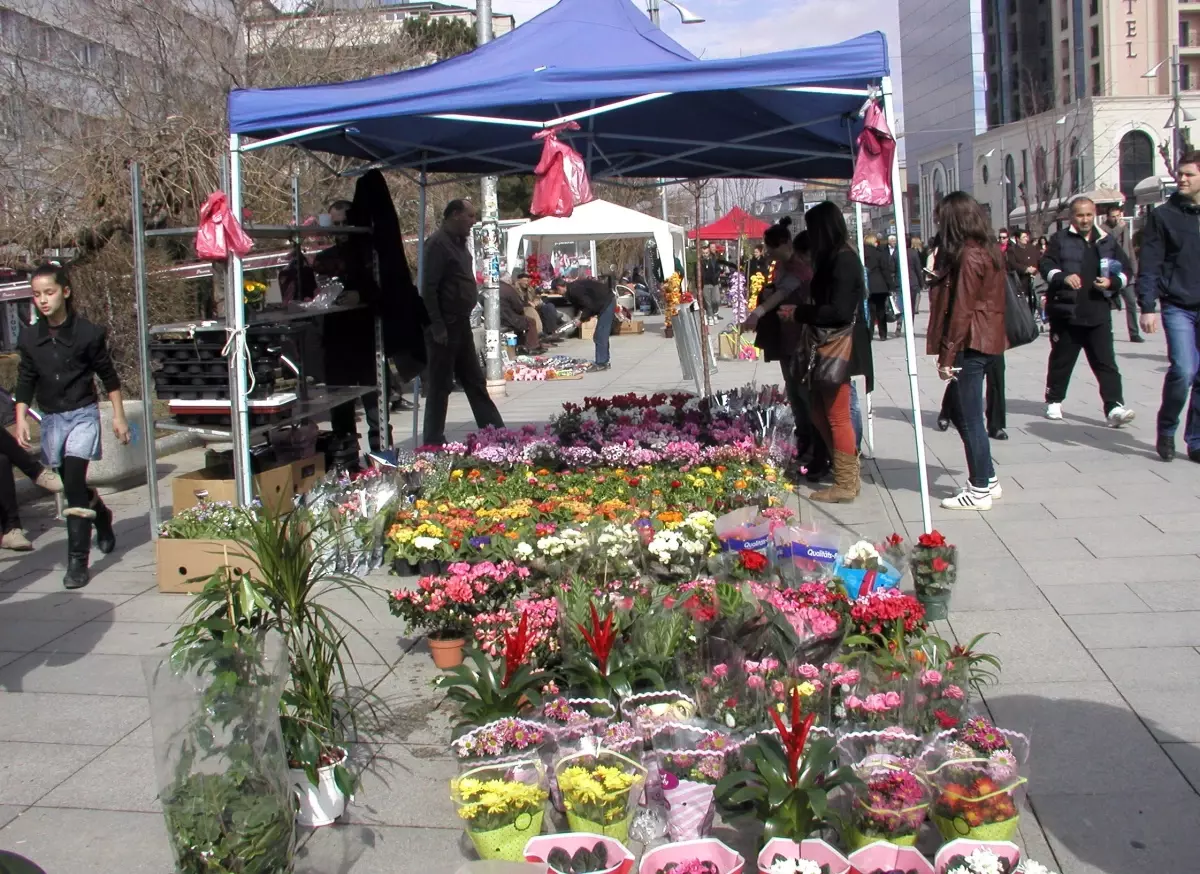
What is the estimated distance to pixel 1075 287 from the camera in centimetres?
960

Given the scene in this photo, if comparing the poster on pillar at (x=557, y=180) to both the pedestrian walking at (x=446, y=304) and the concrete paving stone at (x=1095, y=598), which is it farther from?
the concrete paving stone at (x=1095, y=598)

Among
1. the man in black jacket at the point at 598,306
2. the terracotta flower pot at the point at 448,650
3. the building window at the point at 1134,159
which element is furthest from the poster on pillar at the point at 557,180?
the building window at the point at 1134,159

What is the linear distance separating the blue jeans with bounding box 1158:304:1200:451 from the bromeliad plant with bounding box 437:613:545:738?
19.1 feet

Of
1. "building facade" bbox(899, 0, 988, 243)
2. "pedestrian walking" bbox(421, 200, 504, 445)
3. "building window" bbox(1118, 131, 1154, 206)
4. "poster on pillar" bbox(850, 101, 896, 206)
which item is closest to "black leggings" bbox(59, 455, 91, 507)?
"pedestrian walking" bbox(421, 200, 504, 445)

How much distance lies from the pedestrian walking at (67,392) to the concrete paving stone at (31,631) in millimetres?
558

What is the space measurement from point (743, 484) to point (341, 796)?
3.71 meters

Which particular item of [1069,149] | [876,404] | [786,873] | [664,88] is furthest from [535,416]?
[1069,149]

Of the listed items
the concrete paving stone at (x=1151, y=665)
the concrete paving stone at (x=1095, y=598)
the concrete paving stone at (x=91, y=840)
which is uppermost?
the concrete paving stone at (x=1095, y=598)

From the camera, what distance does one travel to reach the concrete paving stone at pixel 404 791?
378 cm

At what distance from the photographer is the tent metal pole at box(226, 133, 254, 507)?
21.5 feet

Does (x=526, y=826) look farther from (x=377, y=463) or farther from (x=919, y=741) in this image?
(x=377, y=463)

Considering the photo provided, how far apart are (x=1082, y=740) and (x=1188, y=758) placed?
0.33 metres

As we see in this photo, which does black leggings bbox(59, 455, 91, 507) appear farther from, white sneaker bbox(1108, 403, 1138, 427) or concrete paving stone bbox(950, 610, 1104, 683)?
white sneaker bbox(1108, 403, 1138, 427)

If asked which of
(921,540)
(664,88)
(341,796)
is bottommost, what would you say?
(341,796)
